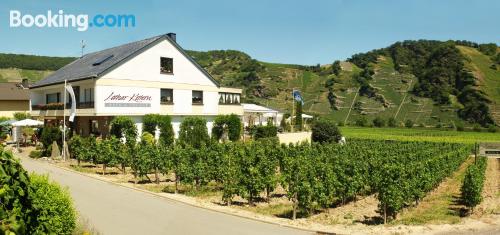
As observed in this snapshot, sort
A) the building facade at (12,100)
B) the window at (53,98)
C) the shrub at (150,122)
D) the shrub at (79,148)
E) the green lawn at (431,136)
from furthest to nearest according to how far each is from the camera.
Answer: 1. the green lawn at (431,136)
2. the building facade at (12,100)
3. the window at (53,98)
4. the shrub at (150,122)
5. the shrub at (79,148)

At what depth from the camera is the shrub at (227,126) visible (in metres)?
41.7

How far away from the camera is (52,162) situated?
98.2 ft

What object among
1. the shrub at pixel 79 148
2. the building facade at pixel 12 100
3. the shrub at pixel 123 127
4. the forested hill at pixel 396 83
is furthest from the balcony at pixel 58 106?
the forested hill at pixel 396 83

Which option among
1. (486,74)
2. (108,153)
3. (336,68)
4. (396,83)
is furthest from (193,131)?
(336,68)

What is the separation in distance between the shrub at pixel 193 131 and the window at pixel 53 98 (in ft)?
48.1

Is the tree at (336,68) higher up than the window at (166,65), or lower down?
higher up

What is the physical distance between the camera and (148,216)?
606 inches

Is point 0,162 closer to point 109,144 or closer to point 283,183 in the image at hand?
point 283,183

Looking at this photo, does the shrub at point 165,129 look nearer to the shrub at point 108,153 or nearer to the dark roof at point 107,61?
the dark roof at point 107,61

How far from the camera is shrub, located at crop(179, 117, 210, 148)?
3731 cm

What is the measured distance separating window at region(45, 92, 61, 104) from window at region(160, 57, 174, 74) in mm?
12268

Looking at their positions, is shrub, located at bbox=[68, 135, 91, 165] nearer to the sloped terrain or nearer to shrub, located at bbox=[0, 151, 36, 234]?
shrub, located at bbox=[0, 151, 36, 234]

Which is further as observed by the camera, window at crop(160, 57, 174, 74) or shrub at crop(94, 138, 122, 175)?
window at crop(160, 57, 174, 74)

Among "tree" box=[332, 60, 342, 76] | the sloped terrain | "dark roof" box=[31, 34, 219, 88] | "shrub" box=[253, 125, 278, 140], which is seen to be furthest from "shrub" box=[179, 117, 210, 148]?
"tree" box=[332, 60, 342, 76]
